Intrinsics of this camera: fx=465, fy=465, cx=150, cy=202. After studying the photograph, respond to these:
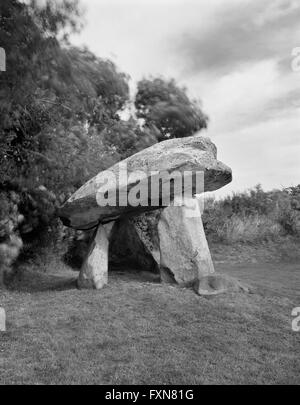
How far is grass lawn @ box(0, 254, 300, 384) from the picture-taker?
555cm

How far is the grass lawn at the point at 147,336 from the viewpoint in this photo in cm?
555

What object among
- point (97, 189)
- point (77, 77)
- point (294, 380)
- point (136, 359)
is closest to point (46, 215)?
point (97, 189)

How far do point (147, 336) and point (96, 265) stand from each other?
312 centimetres

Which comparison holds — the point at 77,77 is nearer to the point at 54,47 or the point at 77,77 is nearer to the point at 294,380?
the point at 54,47

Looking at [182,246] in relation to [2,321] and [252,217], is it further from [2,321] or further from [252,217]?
[252,217]

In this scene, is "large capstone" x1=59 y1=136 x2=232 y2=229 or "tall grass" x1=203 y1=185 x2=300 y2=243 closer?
"large capstone" x1=59 y1=136 x2=232 y2=229

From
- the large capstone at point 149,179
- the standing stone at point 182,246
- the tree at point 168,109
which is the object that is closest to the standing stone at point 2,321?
the large capstone at point 149,179

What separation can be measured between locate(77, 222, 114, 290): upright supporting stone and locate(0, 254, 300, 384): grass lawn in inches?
11.5

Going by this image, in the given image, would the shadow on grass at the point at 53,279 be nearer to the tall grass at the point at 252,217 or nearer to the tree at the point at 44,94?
the tree at the point at 44,94

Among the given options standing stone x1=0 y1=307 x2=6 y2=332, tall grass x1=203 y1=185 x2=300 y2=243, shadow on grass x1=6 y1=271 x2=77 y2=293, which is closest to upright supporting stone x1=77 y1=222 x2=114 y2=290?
shadow on grass x1=6 y1=271 x2=77 y2=293

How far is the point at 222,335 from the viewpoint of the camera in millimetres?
6832

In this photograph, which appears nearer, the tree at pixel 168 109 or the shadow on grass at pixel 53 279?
the shadow on grass at pixel 53 279

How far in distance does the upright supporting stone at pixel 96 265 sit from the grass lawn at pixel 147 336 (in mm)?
291

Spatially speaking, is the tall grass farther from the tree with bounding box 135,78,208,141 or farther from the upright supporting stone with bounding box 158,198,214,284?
the upright supporting stone with bounding box 158,198,214,284
